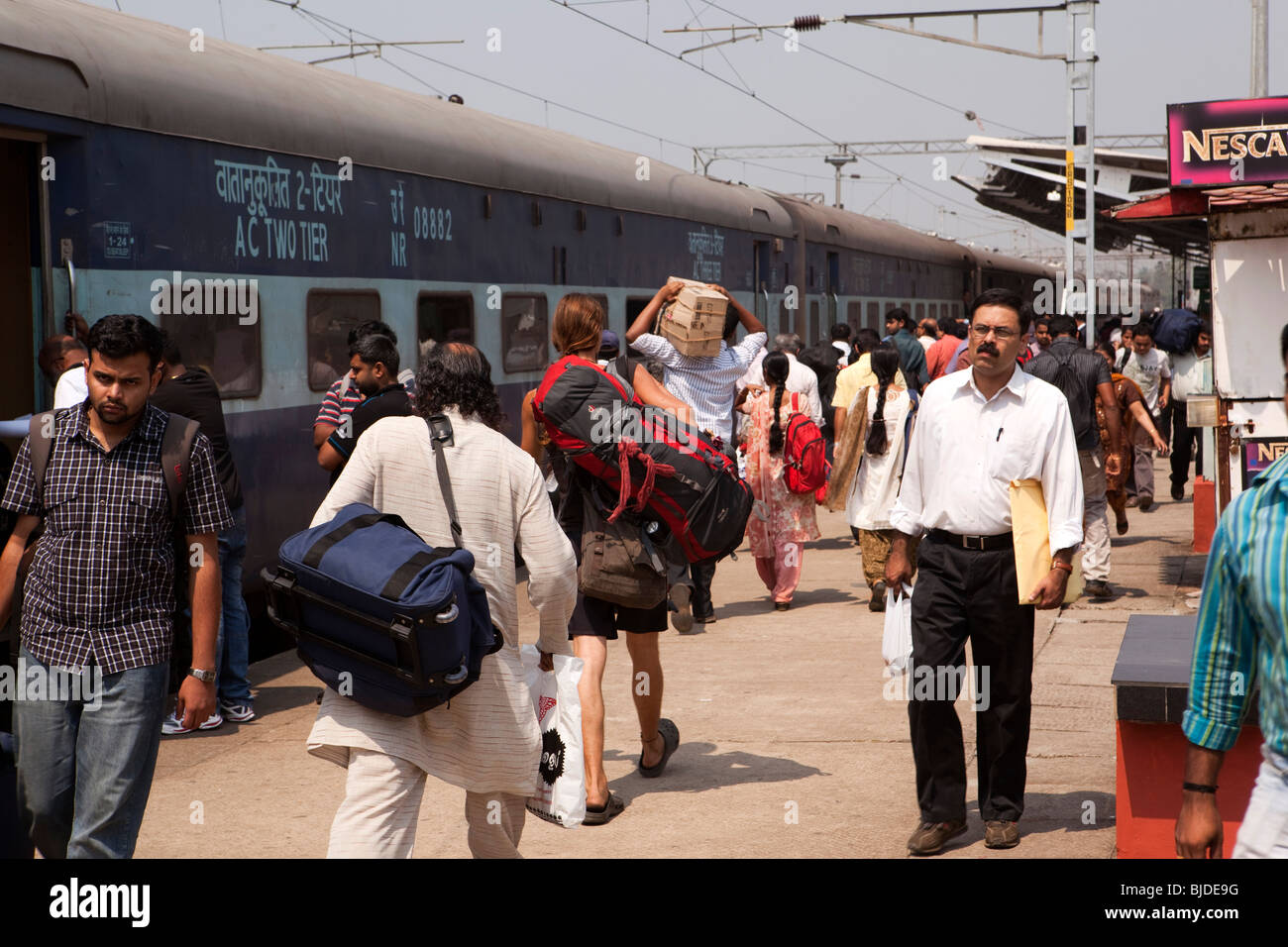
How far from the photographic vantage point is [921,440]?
5578 mm

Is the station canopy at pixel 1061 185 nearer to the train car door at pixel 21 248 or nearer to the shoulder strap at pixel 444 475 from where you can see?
the train car door at pixel 21 248

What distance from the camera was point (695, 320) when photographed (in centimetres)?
838

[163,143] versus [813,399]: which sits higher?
[163,143]

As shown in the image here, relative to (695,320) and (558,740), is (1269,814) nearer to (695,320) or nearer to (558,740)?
(558,740)

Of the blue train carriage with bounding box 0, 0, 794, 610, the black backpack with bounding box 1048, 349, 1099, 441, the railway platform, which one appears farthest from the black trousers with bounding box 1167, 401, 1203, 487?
the blue train carriage with bounding box 0, 0, 794, 610

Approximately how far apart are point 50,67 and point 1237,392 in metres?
6.56

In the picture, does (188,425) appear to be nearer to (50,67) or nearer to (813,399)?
(50,67)

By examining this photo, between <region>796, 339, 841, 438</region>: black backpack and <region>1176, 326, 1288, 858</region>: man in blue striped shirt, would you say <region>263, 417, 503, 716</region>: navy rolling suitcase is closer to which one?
<region>1176, 326, 1288, 858</region>: man in blue striped shirt

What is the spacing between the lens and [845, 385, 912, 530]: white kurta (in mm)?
9938

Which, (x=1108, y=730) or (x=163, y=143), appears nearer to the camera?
(x=1108, y=730)

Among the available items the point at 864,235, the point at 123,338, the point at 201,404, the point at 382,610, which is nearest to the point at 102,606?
the point at 123,338

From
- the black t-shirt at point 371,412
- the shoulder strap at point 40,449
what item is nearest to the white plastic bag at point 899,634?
the black t-shirt at point 371,412
